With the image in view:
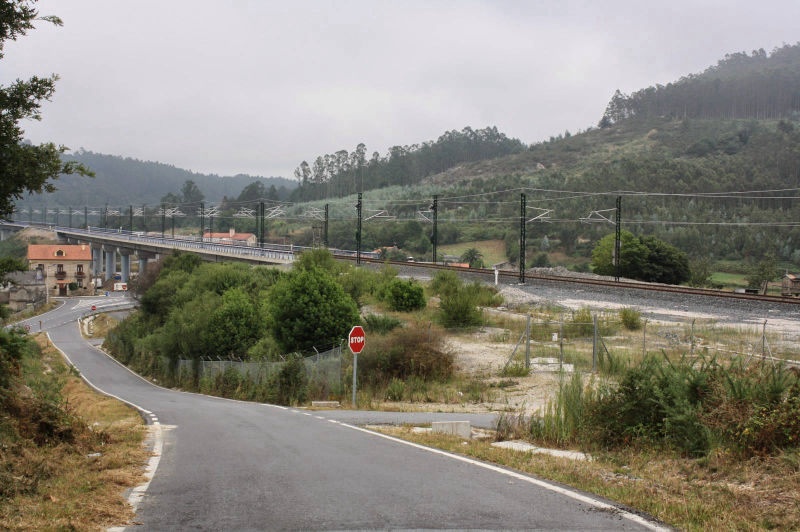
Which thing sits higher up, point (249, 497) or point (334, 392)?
point (249, 497)

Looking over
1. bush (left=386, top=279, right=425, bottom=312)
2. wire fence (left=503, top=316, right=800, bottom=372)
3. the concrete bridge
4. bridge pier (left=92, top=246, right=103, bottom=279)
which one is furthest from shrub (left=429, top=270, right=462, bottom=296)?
bridge pier (left=92, top=246, right=103, bottom=279)

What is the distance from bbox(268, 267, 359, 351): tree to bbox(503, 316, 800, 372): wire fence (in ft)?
30.1

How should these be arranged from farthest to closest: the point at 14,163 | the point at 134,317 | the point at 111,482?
the point at 134,317, the point at 14,163, the point at 111,482

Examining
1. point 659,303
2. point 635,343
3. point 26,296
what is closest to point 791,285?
point 659,303

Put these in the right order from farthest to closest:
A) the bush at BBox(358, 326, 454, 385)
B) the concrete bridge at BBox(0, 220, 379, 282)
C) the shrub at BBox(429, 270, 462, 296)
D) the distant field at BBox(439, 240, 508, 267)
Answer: the distant field at BBox(439, 240, 508, 267) < the concrete bridge at BBox(0, 220, 379, 282) < the shrub at BBox(429, 270, 462, 296) < the bush at BBox(358, 326, 454, 385)

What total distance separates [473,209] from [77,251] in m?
81.7

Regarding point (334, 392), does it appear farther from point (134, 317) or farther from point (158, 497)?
point (134, 317)

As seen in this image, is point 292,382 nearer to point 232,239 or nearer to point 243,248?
point 243,248

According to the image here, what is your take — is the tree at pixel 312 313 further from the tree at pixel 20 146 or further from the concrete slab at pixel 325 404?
the tree at pixel 20 146

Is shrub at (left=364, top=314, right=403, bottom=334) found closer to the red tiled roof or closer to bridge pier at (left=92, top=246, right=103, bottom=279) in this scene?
the red tiled roof

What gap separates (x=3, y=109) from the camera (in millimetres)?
11555

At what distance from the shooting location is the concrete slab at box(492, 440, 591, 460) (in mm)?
10144

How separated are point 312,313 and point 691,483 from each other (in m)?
25.1

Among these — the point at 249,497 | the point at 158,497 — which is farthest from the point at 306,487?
the point at 158,497
